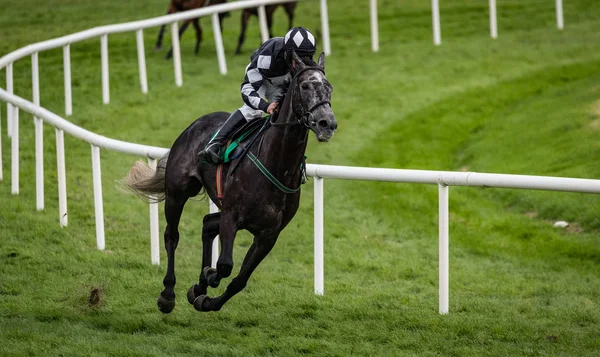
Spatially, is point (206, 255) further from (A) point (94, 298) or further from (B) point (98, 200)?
(B) point (98, 200)

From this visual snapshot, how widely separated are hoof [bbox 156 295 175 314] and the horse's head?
1.56m

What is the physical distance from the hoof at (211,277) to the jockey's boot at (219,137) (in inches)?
26.3

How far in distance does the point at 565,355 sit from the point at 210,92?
9.14 meters

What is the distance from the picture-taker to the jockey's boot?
6036 millimetres

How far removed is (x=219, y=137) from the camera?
611 centimetres

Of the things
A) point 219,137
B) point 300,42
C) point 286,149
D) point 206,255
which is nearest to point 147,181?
point 206,255

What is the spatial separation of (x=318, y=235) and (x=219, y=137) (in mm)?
1072

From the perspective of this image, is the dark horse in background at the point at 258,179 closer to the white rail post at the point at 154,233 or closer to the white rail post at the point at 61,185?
the white rail post at the point at 154,233

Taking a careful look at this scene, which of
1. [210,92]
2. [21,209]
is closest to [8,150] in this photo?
[21,209]

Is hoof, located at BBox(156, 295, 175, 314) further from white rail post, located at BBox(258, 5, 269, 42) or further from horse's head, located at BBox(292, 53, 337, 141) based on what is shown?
white rail post, located at BBox(258, 5, 269, 42)

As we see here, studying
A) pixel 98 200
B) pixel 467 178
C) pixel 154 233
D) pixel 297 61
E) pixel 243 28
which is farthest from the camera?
pixel 243 28

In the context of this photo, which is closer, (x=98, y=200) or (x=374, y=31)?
(x=98, y=200)

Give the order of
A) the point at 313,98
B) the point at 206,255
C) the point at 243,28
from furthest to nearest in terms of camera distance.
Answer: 1. the point at 243,28
2. the point at 206,255
3. the point at 313,98

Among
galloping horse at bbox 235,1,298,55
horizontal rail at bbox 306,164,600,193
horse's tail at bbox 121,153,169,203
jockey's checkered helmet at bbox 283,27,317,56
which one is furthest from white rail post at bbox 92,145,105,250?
galloping horse at bbox 235,1,298,55
